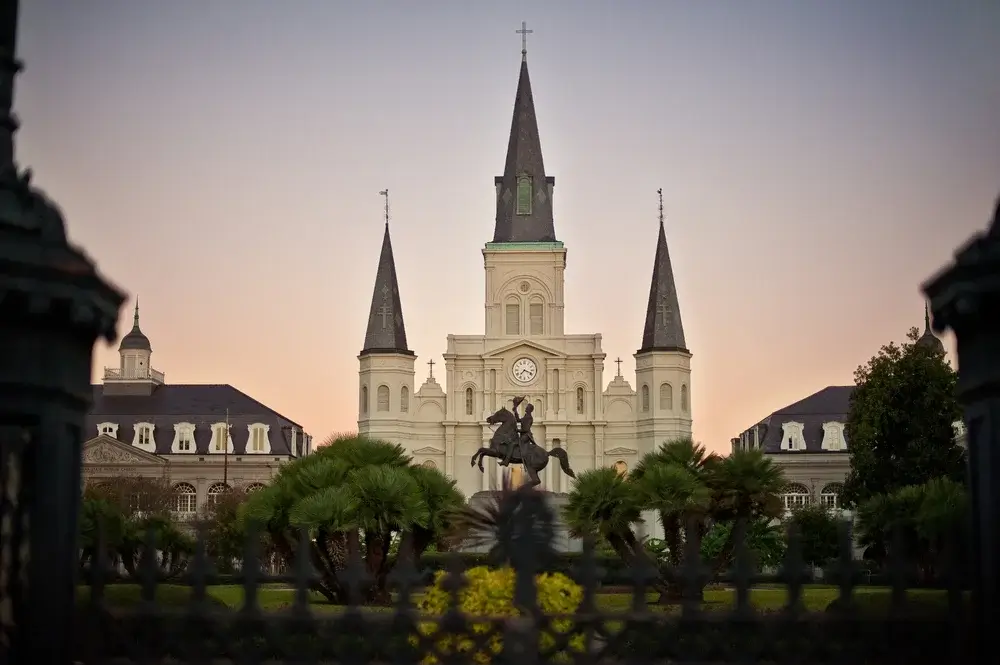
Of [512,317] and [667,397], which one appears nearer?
[667,397]

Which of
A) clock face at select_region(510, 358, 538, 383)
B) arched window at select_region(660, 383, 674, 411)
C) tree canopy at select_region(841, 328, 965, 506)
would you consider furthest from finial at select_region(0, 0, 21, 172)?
arched window at select_region(660, 383, 674, 411)

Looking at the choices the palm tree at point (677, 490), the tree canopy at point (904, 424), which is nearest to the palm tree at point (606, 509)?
the palm tree at point (677, 490)

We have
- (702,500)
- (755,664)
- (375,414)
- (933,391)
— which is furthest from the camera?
(375,414)

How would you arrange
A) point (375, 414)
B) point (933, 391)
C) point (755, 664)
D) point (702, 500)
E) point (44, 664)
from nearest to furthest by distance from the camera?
point (44, 664), point (755, 664), point (702, 500), point (933, 391), point (375, 414)

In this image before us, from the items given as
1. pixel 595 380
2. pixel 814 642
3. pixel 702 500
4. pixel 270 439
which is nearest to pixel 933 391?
pixel 702 500

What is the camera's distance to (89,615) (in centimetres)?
645

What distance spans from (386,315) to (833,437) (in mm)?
34226

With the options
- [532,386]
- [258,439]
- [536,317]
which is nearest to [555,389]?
[532,386]

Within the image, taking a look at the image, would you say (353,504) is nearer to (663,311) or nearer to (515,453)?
(515,453)

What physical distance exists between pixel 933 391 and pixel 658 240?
4644cm

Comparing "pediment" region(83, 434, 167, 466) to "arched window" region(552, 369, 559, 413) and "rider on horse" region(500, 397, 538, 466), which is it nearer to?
"arched window" region(552, 369, 559, 413)

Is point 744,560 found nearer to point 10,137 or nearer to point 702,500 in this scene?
point 10,137

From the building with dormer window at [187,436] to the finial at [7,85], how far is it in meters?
92.8

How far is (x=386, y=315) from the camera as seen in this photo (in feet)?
336
